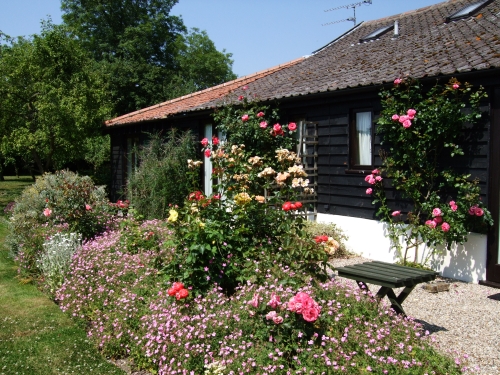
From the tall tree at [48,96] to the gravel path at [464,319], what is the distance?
1289 cm

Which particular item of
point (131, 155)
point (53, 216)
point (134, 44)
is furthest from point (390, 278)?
point (134, 44)

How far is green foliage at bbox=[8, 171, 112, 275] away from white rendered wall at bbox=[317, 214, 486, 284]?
439 cm

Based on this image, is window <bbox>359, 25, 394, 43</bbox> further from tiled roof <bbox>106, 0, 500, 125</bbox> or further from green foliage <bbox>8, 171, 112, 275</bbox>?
green foliage <bbox>8, 171, 112, 275</bbox>

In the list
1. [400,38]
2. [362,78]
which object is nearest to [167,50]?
[400,38]

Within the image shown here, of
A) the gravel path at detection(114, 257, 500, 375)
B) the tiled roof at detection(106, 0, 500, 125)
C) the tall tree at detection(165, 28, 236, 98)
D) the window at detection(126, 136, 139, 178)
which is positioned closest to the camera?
the gravel path at detection(114, 257, 500, 375)

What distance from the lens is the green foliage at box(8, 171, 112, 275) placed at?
769 centimetres

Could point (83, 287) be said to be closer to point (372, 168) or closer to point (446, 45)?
point (372, 168)

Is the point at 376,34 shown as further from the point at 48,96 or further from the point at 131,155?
the point at 48,96

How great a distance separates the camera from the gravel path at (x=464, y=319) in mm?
4223

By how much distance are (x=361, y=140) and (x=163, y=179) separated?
5.61 metres

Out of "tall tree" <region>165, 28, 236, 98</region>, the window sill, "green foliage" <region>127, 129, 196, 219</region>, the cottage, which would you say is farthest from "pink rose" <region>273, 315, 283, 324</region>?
"tall tree" <region>165, 28, 236, 98</region>

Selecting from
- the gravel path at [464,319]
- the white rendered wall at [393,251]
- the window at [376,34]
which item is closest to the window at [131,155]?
the window at [376,34]

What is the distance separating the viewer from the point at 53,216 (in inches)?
330

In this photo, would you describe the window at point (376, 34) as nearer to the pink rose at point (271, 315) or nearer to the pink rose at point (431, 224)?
the pink rose at point (431, 224)
